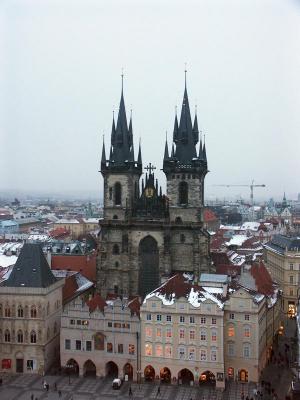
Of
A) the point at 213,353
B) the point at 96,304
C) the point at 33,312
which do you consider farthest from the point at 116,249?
the point at 213,353

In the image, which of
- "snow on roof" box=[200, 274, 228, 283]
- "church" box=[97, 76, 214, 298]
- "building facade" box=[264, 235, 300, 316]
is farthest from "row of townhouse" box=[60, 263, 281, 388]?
"building facade" box=[264, 235, 300, 316]

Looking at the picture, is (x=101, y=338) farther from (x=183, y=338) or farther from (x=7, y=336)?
(x=7, y=336)

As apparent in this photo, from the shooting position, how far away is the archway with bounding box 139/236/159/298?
77750 mm

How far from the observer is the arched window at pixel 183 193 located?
77438mm

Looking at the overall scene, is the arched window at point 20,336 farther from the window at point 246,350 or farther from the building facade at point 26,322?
the window at point 246,350

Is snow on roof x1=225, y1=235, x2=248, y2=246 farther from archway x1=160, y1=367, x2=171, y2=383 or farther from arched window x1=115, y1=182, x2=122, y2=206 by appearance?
archway x1=160, y1=367, x2=171, y2=383

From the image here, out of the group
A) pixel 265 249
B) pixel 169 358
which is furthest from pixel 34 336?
pixel 265 249

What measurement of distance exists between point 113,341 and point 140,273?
1816 cm

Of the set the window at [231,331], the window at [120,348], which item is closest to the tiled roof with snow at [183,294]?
the window at [231,331]

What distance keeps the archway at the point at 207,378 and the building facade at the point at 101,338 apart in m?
7.24

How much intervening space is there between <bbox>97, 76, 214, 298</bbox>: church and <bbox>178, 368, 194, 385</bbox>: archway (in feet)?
56.0

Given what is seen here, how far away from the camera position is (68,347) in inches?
2448

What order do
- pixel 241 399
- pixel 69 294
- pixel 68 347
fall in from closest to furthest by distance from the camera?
pixel 241 399
pixel 68 347
pixel 69 294

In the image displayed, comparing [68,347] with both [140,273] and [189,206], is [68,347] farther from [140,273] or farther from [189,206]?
[189,206]
